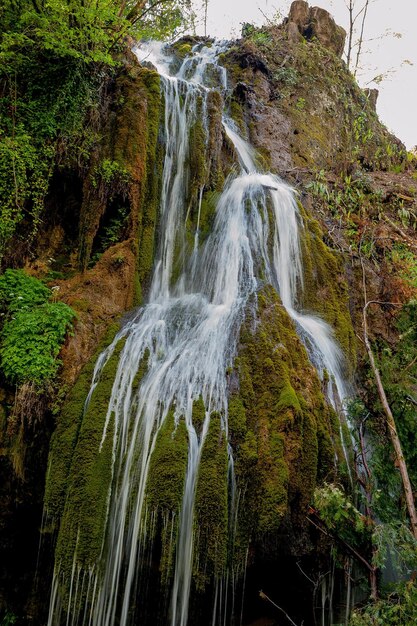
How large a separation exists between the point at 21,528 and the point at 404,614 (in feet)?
13.3

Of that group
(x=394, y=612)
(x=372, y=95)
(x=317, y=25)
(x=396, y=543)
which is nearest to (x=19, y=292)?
(x=396, y=543)

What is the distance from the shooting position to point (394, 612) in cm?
332

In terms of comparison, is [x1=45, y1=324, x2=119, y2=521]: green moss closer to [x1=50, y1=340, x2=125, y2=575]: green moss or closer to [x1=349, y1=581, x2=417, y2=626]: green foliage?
[x1=50, y1=340, x2=125, y2=575]: green moss

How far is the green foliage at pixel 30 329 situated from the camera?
5246mm

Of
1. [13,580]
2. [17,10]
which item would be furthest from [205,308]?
[17,10]

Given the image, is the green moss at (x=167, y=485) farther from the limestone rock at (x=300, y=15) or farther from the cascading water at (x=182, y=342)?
the limestone rock at (x=300, y=15)

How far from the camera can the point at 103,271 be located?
6766mm

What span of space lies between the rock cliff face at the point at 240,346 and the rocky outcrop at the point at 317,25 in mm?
6301

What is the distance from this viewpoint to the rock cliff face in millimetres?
4383

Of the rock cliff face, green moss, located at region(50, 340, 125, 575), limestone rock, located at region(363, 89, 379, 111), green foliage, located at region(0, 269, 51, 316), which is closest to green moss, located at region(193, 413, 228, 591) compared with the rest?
the rock cliff face

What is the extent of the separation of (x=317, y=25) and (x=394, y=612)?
19650 mm

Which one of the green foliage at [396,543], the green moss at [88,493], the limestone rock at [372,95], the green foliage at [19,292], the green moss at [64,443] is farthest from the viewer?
the limestone rock at [372,95]

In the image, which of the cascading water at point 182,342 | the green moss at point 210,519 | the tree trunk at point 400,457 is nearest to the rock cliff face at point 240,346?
the green moss at point 210,519

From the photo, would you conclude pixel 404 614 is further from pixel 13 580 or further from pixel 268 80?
pixel 268 80
